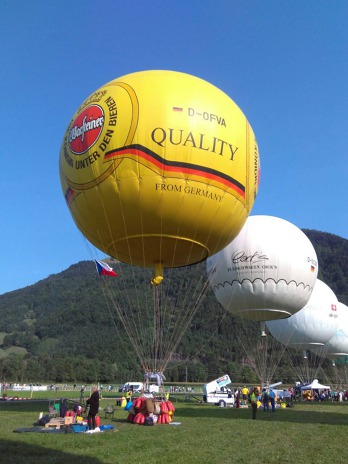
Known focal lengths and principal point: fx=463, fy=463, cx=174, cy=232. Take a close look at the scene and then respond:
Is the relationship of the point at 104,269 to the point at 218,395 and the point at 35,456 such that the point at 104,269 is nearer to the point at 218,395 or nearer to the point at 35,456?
the point at 35,456

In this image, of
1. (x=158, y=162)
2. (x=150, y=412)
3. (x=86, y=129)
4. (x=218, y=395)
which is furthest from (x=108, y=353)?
(x=158, y=162)

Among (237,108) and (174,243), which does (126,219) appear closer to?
(174,243)

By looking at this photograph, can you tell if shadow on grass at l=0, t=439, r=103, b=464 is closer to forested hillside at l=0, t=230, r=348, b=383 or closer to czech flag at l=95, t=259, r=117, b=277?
czech flag at l=95, t=259, r=117, b=277

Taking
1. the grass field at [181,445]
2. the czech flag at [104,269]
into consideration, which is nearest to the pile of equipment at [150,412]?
the grass field at [181,445]

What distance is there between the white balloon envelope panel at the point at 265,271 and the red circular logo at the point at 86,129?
11810mm

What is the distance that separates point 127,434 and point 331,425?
840 centimetres

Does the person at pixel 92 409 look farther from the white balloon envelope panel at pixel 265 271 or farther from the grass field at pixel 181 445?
the white balloon envelope panel at pixel 265 271

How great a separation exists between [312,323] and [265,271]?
529 inches

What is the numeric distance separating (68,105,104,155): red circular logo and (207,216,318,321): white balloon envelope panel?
38.7 ft

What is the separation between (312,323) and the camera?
33.6 meters

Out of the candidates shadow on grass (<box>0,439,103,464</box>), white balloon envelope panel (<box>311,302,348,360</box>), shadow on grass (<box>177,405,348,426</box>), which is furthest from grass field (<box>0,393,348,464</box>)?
white balloon envelope panel (<box>311,302,348,360</box>)

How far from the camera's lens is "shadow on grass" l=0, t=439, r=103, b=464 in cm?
906

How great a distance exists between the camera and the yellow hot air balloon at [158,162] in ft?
37.7

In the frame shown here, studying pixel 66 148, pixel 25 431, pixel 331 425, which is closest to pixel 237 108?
pixel 66 148
